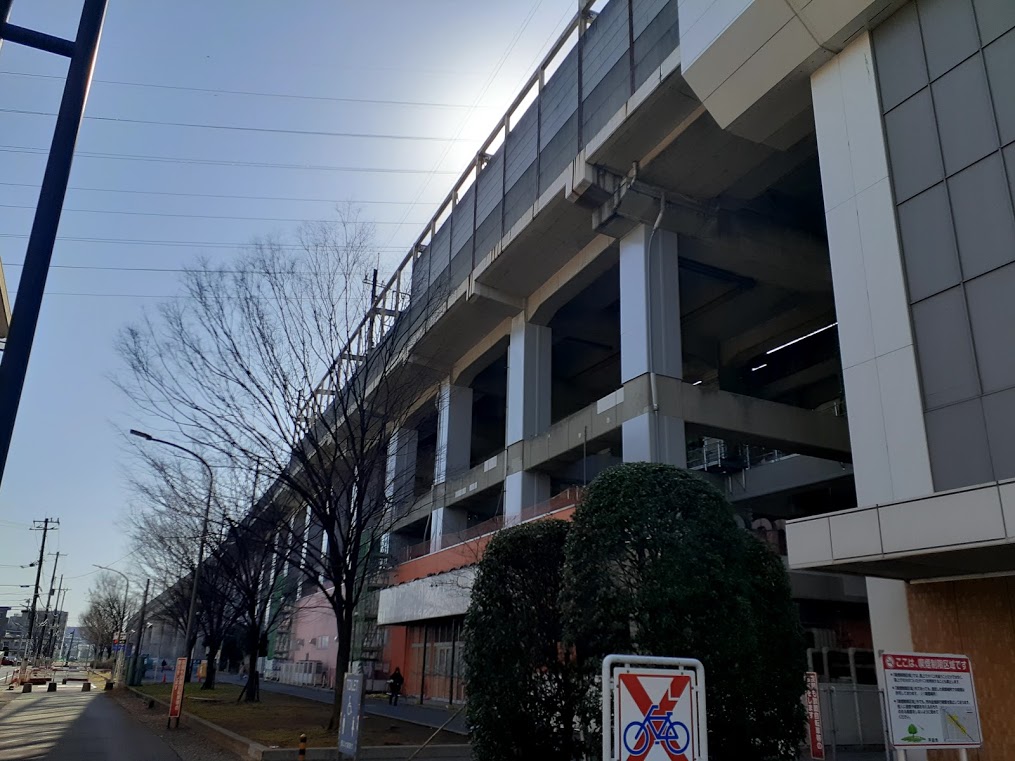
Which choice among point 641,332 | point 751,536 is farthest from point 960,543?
point 641,332

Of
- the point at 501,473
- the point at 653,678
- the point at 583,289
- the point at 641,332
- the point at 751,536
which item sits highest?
the point at 583,289

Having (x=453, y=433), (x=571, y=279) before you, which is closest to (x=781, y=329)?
(x=571, y=279)

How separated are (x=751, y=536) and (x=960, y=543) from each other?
415 cm

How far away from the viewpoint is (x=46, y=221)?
563cm

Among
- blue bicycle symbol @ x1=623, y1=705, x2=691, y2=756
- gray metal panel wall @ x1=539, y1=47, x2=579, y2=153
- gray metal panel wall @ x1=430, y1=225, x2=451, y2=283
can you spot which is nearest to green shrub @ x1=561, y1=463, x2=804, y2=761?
blue bicycle symbol @ x1=623, y1=705, x2=691, y2=756

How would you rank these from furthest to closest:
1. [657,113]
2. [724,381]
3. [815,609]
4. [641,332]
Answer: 1. [724,381]
2. [815,609]
3. [641,332]
4. [657,113]

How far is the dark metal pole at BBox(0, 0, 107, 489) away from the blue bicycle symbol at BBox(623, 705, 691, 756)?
4587mm

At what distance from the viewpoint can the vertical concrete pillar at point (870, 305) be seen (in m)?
14.4

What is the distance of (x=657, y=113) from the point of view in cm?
2297

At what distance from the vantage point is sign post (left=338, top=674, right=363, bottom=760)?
39.3ft

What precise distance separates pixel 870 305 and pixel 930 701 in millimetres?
8987

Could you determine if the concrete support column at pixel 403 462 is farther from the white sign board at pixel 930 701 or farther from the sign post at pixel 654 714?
the sign post at pixel 654 714

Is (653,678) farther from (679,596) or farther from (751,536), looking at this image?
(751,536)

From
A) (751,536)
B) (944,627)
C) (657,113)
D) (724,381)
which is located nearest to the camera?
(751,536)
